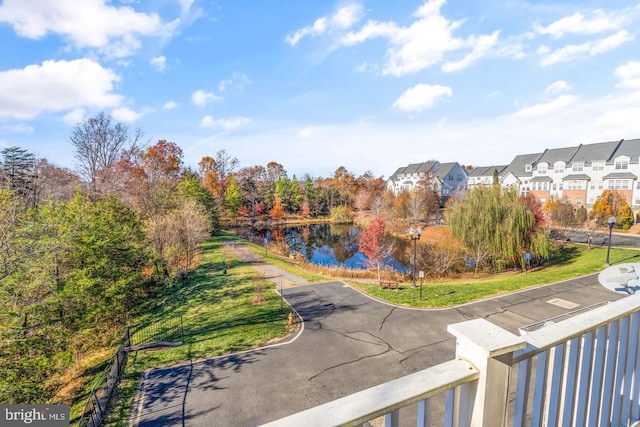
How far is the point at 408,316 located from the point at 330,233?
34.1 m

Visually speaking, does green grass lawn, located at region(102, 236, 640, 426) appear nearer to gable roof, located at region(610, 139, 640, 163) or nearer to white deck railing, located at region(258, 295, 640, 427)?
white deck railing, located at region(258, 295, 640, 427)

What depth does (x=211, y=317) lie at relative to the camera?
48.6 ft

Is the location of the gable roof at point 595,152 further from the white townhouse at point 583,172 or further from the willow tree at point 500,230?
the willow tree at point 500,230

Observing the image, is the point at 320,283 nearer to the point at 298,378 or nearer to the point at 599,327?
the point at 298,378

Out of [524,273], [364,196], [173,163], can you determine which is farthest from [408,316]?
[173,163]

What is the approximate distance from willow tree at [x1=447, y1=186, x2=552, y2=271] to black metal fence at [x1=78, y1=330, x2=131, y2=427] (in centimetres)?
2195

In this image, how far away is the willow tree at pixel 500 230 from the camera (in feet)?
72.6

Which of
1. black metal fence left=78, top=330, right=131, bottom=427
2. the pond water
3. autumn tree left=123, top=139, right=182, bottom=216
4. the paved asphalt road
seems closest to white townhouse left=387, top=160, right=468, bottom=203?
the pond water

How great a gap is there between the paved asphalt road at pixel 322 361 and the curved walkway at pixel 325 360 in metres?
0.03

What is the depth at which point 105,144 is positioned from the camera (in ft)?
86.2

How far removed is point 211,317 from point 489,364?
15145mm

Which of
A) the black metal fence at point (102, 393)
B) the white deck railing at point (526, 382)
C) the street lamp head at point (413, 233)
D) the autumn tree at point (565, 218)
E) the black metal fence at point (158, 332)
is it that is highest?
the white deck railing at point (526, 382)

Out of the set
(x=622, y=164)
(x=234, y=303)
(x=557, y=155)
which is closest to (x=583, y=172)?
(x=622, y=164)

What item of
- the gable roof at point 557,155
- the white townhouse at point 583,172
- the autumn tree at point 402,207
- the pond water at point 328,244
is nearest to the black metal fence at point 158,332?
the pond water at point 328,244
